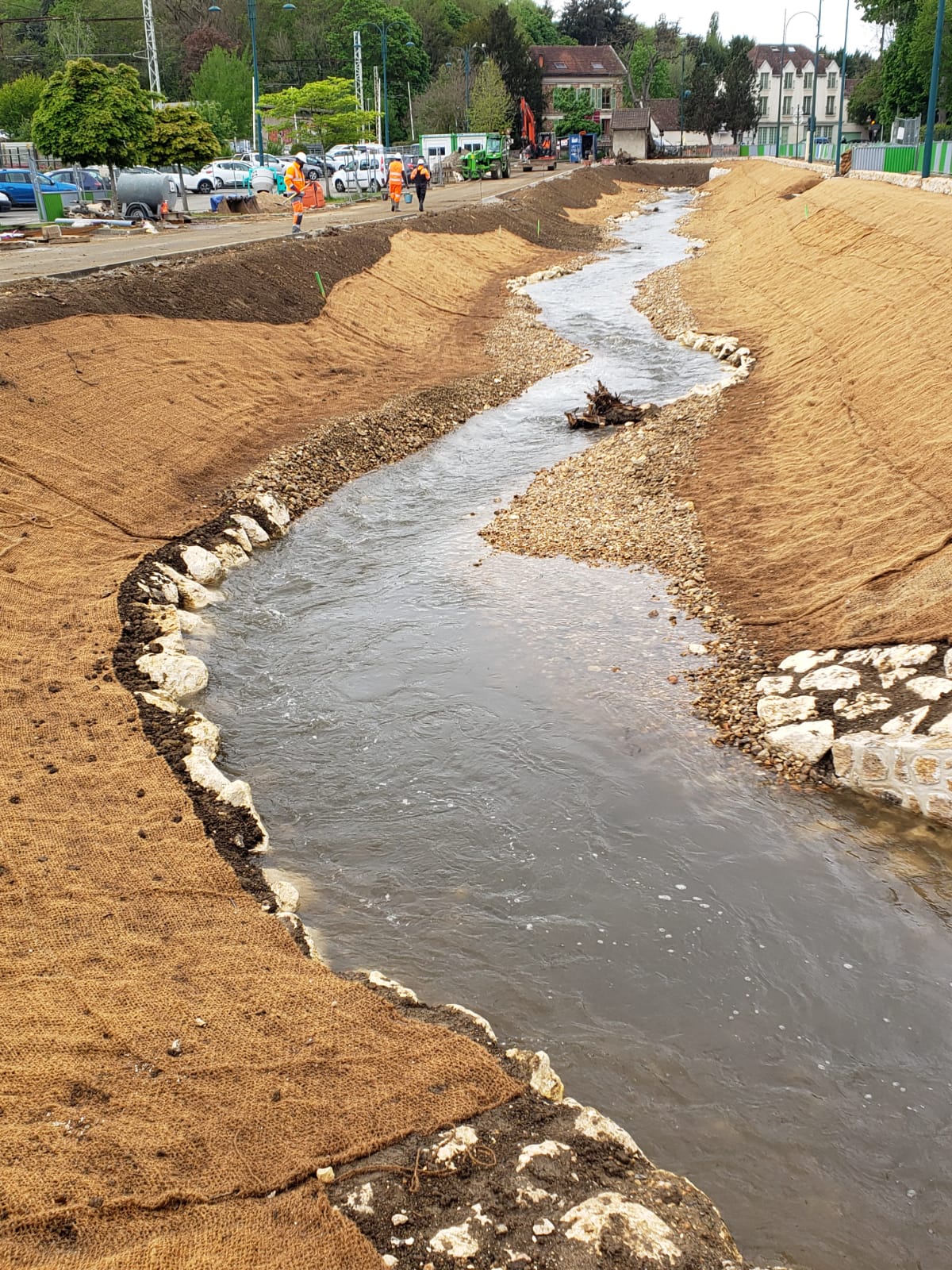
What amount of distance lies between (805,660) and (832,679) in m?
0.55

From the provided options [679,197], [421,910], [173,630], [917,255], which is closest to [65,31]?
[679,197]

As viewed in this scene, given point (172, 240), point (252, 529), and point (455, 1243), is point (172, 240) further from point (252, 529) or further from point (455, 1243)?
point (455, 1243)

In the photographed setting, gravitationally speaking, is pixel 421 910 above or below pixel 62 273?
below

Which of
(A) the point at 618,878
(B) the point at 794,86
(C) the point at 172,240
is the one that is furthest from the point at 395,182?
(B) the point at 794,86

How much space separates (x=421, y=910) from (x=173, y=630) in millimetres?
5317

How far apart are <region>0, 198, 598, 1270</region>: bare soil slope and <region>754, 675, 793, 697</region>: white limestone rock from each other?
5.43m

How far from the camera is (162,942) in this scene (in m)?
6.70

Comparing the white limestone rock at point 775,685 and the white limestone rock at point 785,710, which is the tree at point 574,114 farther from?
the white limestone rock at point 785,710

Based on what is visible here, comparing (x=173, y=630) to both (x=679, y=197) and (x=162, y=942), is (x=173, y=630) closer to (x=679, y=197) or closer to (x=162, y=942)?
(x=162, y=942)

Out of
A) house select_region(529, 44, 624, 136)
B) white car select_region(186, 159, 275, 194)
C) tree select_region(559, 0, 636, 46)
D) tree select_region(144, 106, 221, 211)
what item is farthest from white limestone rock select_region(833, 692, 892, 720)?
tree select_region(559, 0, 636, 46)

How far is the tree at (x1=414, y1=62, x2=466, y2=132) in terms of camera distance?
282 feet

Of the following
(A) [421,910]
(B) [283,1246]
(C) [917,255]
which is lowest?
(A) [421,910]

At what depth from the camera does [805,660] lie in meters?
10.5

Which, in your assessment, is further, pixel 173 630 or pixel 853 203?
pixel 853 203
